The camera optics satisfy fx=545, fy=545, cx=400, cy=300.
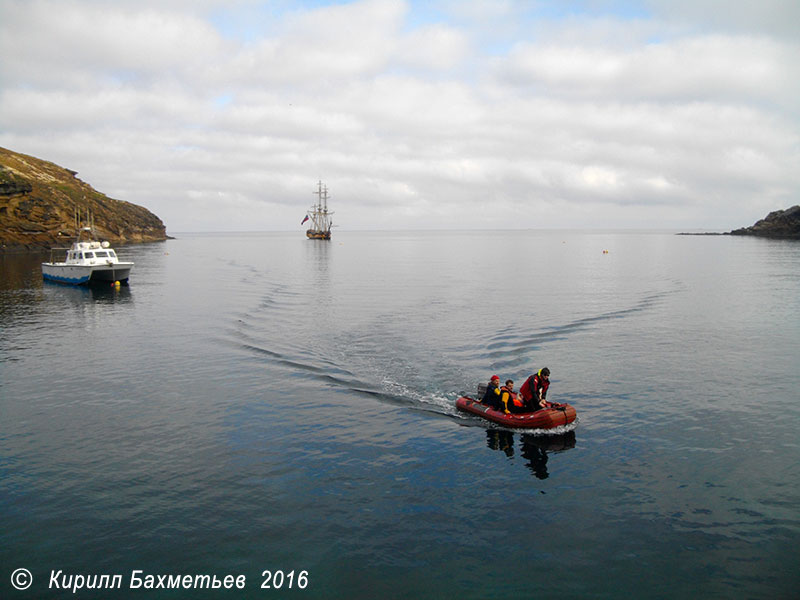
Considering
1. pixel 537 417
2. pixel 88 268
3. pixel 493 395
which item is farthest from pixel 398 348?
pixel 88 268

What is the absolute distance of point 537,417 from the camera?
2400cm

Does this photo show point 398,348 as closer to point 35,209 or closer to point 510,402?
point 510,402

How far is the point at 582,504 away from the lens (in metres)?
18.3

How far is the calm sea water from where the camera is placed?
15.3 meters

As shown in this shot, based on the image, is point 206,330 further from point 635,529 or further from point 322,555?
point 635,529

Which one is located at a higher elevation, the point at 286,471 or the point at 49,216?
the point at 49,216

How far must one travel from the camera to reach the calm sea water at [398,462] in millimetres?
15273

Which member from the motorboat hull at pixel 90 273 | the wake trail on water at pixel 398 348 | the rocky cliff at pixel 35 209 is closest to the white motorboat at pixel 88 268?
the motorboat hull at pixel 90 273

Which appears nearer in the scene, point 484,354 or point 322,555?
point 322,555

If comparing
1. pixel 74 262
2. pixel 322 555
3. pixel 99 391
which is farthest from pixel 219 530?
pixel 74 262

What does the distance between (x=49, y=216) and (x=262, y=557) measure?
143m

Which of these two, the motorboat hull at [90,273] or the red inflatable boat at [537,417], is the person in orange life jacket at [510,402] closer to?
the red inflatable boat at [537,417]

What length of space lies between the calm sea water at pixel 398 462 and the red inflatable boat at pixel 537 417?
0.58 meters

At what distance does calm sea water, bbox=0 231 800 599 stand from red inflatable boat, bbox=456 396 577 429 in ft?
1.91
